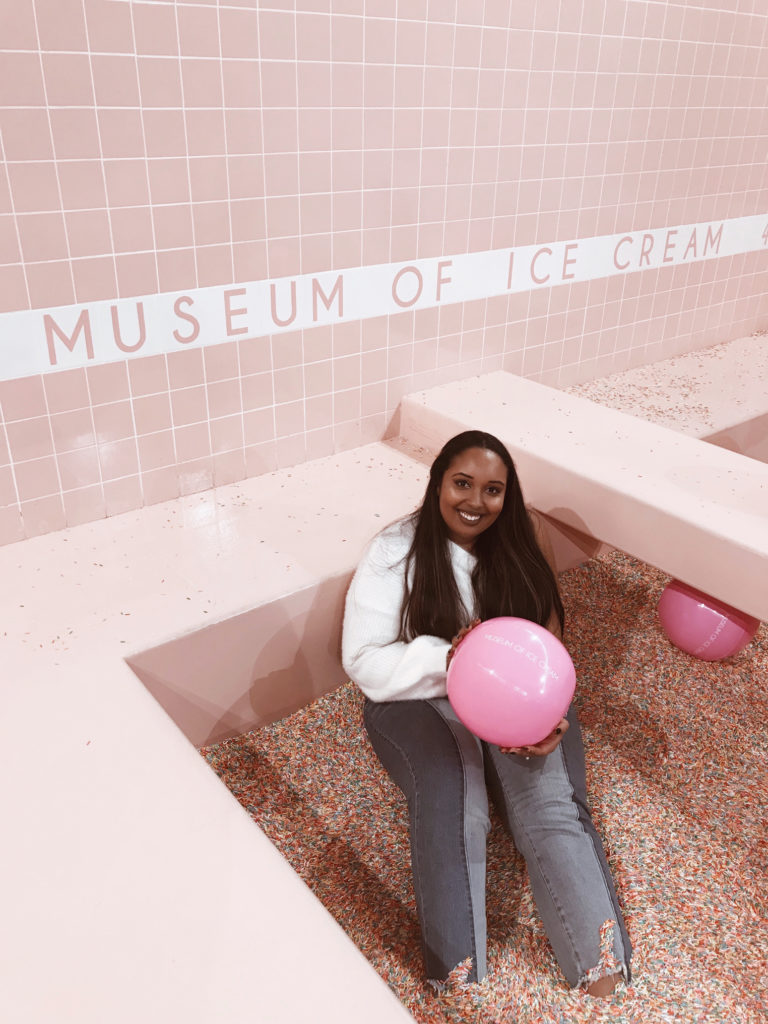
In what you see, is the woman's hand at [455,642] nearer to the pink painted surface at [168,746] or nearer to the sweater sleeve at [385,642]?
the sweater sleeve at [385,642]

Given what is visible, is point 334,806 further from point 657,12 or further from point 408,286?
point 657,12

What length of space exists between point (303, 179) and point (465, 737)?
5.15ft

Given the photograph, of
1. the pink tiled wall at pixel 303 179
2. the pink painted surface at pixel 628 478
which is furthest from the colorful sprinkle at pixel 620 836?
the pink tiled wall at pixel 303 179

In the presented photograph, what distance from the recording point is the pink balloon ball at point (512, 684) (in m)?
1.46

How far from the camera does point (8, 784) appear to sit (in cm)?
139

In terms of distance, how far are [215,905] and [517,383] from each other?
219 centimetres

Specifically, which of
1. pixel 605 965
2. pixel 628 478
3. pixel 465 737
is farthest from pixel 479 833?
pixel 628 478

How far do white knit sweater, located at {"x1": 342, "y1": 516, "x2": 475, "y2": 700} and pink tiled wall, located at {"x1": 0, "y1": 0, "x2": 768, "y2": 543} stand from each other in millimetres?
798

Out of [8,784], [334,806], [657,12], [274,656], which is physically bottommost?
[334,806]

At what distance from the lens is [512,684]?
146 cm

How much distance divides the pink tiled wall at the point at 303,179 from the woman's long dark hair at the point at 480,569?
0.85m

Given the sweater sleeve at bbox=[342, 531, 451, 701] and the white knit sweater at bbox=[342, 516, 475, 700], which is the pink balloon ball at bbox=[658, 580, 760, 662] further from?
the sweater sleeve at bbox=[342, 531, 451, 701]

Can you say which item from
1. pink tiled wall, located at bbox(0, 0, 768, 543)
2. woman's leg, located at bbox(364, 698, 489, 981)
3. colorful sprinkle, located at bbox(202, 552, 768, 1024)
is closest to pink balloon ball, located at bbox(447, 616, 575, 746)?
woman's leg, located at bbox(364, 698, 489, 981)

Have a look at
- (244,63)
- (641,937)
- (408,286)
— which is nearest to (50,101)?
(244,63)
